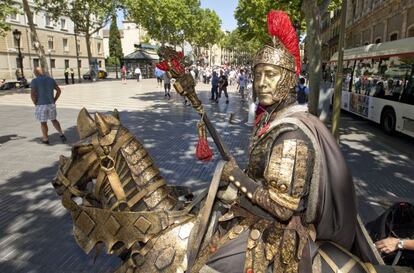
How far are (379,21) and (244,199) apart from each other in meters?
30.5

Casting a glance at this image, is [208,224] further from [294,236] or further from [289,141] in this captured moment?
[289,141]

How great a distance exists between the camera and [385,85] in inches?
516

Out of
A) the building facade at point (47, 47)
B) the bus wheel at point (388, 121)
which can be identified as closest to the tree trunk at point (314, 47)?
the bus wheel at point (388, 121)

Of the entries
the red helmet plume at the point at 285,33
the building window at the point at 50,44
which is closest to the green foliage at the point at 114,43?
the building window at the point at 50,44

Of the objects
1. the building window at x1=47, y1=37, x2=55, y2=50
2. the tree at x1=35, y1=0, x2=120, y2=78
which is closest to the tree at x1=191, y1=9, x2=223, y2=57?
the building window at x1=47, y1=37, x2=55, y2=50

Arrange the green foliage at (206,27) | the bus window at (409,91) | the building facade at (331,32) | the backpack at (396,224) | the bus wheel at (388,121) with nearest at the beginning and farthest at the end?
1. the backpack at (396,224)
2. the bus window at (409,91)
3. the bus wheel at (388,121)
4. the building facade at (331,32)
5. the green foliage at (206,27)

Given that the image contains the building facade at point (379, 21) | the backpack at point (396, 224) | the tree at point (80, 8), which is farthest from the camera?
the tree at point (80, 8)

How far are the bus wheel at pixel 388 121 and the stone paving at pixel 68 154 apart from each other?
422 mm

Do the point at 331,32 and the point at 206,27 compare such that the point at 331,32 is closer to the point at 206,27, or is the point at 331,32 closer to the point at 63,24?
the point at 206,27

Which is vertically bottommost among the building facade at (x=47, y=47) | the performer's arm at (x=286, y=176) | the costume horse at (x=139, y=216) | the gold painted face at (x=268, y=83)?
the costume horse at (x=139, y=216)

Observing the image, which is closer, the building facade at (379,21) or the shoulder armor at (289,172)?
the shoulder armor at (289,172)

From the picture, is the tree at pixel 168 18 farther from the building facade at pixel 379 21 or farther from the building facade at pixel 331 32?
the building facade at pixel 379 21

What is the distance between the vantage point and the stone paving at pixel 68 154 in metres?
4.44

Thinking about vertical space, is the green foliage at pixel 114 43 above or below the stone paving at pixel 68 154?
above
